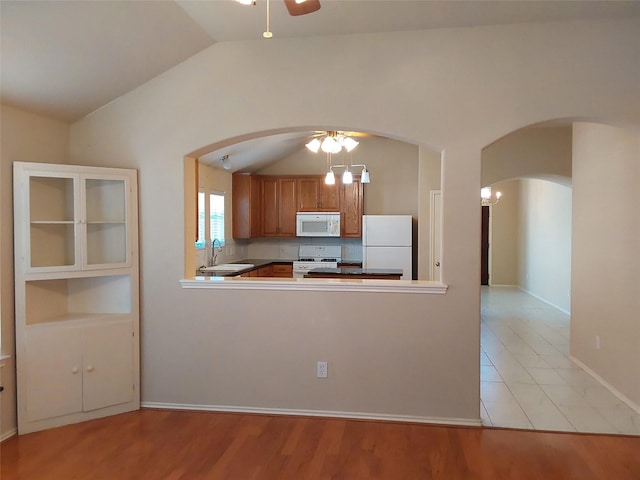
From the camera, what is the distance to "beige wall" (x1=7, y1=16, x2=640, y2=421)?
3.14 m

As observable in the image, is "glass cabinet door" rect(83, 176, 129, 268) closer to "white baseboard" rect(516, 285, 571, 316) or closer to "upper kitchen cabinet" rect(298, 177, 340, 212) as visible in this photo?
"upper kitchen cabinet" rect(298, 177, 340, 212)

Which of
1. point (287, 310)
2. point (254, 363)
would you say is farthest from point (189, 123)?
point (254, 363)

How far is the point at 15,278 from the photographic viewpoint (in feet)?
10.2

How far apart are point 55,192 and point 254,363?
1.99 m

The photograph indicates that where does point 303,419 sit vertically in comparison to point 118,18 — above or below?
below

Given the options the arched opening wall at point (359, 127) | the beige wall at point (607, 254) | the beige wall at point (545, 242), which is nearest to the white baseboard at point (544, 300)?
the beige wall at point (545, 242)

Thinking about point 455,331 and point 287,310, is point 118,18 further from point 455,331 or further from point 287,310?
point 455,331

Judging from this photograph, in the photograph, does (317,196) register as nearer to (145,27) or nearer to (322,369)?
(322,369)

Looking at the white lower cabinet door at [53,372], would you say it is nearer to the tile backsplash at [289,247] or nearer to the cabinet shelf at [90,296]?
the cabinet shelf at [90,296]

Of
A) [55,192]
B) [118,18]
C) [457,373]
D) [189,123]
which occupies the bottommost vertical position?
[457,373]

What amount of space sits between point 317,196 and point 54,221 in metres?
4.69

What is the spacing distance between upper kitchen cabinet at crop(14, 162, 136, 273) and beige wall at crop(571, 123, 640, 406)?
393 cm

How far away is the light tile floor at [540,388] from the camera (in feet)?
10.7

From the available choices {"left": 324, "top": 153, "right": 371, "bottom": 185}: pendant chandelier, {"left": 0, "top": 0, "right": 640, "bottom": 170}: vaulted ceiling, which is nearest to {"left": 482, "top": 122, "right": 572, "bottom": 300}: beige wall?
{"left": 0, "top": 0, "right": 640, "bottom": 170}: vaulted ceiling
